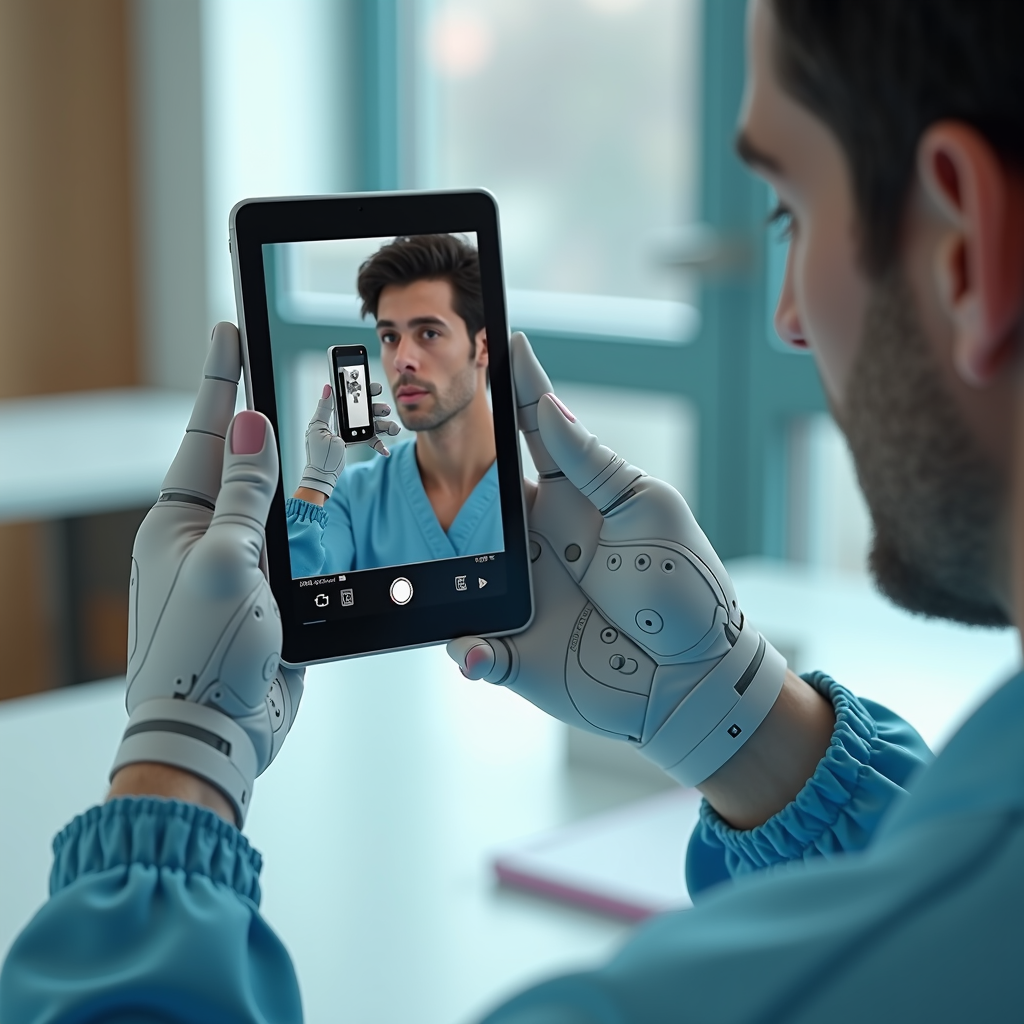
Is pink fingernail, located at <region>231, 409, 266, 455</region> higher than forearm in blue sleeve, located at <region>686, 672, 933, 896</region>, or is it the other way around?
pink fingernail, located at <region>231, 409, 266, 455</region>

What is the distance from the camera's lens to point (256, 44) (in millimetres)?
3244

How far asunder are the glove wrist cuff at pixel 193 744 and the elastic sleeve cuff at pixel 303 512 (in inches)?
5.0

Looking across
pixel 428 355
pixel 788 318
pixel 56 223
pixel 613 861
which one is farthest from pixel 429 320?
pixel 56 223

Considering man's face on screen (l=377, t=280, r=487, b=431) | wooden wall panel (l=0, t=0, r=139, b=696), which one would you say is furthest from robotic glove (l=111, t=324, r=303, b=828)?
wooden wall panel (l=0, t=0, r=139, b=696)

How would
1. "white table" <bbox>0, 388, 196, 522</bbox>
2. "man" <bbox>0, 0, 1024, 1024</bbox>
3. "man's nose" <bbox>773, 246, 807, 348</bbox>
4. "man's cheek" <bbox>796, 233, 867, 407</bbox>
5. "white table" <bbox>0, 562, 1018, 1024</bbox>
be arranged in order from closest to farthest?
"man" <bbox>0, 0, 1024, 1024</bbox> → "man's cheek" <bbox>796, 233, 867, 407</bbox> → "man's nose" <bbox>773, 246, 807, 348</bbox> → "white table" <bbox>0, 562, 1018, 1024</bbox> → "white table" <bbox>0, 388, 196, 522</bbox>

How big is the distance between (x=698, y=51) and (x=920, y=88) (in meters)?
2.18

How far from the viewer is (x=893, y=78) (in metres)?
0.50

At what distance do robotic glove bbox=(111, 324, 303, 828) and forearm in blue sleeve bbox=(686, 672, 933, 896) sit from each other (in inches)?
10.2

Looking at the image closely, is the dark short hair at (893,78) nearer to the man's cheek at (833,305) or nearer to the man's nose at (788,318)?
the man's cheek at (833,305)

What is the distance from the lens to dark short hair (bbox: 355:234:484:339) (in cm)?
82

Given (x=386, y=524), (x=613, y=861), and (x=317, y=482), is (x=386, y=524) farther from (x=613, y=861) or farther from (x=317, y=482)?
(x=613, y=861)

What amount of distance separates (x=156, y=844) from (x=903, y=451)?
1.16ft

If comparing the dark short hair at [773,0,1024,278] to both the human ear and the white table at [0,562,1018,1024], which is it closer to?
the human ear

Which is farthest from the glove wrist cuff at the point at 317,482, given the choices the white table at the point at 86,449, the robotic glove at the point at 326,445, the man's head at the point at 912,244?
the white table at the point at 86,449
